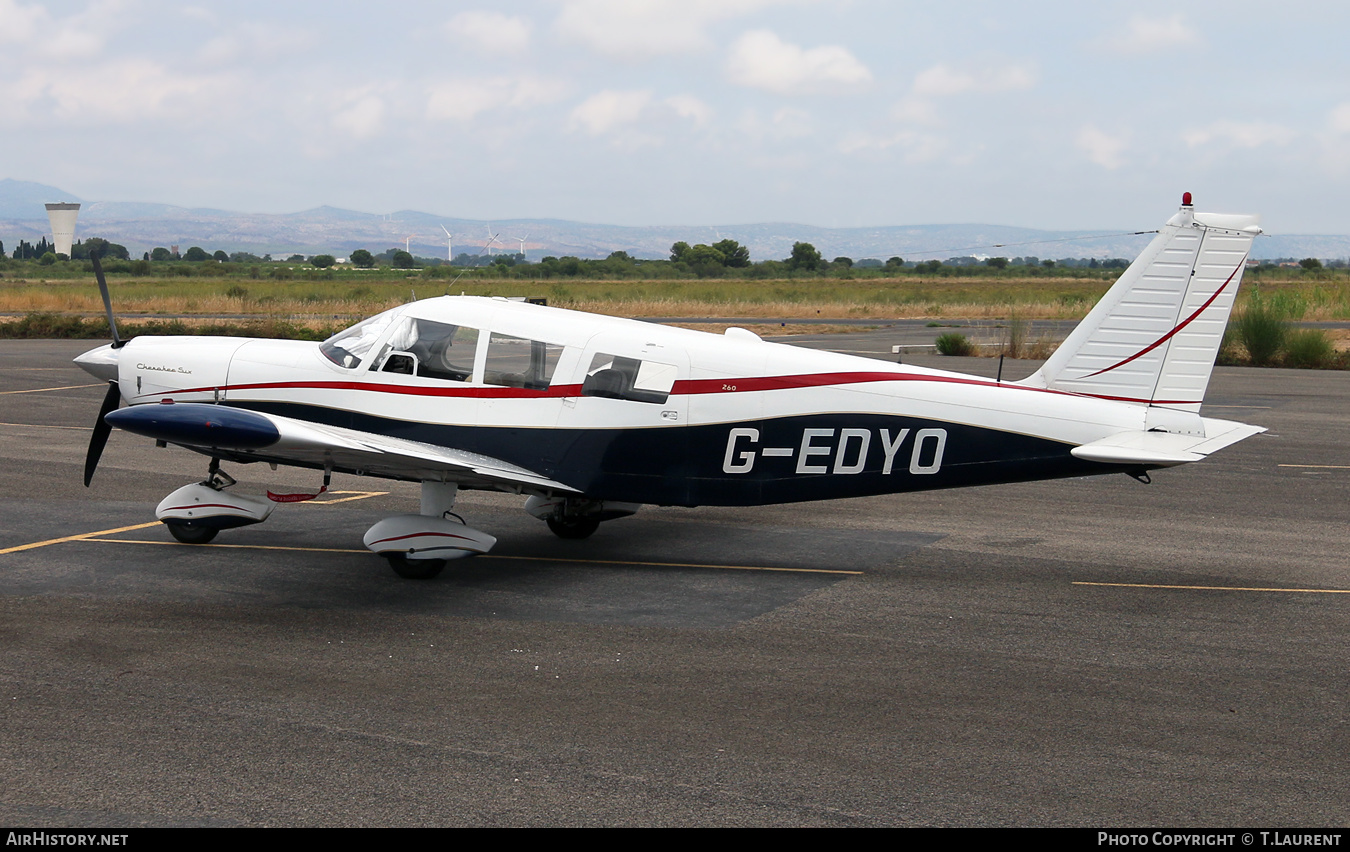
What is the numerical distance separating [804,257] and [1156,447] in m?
140

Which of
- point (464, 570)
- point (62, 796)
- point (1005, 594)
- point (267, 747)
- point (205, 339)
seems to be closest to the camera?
point (62, 796)

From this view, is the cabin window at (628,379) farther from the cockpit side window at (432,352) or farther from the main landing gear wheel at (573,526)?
the main landing gear wheel at (573,526)

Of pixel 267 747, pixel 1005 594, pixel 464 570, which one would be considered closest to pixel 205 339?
pixel 464 570

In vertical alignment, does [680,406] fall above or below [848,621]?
above

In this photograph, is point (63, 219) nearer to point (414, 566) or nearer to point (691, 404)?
point (414, 566)

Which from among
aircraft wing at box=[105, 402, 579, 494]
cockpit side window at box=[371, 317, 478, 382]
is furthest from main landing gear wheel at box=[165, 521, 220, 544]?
cockpit side window at box=[371, 317, 478, 382]

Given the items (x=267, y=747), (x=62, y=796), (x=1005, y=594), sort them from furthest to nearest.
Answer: (x=1005, y=594), (x=267, y=747), (x=62, y=796)

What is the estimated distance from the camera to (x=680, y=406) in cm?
985

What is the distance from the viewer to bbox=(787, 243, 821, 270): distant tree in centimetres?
14525

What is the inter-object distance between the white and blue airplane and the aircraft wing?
0.13 feet

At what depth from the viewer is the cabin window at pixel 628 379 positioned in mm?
9891

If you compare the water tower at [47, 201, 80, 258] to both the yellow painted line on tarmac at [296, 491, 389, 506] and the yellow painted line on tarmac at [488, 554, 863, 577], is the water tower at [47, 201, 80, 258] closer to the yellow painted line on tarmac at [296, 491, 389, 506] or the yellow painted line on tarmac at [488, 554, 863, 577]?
the yellow painted line on tarmac at [296, 491, 389, 506]
